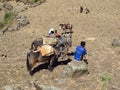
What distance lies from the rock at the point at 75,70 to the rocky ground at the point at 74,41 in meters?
0.20

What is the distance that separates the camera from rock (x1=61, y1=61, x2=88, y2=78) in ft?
44.5

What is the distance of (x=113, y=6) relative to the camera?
29562 millimetres

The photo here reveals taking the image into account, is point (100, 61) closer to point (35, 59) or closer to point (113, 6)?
point (35, 59)

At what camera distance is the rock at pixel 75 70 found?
13578 millimetres

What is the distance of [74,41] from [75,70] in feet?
20.8

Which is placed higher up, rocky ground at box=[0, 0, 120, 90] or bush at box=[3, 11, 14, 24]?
bush at box=[3, 11, 14, 24]

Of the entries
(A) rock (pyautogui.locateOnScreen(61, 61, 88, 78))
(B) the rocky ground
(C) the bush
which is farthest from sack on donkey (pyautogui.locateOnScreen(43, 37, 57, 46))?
(C) the bush

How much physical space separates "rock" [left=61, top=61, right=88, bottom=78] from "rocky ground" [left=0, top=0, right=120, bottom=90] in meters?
0.20

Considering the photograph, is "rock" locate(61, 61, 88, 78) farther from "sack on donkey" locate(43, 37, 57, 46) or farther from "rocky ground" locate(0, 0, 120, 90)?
"sack on donkey" locate(43, 37, 57, 46)

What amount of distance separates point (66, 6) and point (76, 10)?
179cm

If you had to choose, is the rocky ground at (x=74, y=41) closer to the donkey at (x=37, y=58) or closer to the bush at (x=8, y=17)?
the donkey at (x=37, y=58)

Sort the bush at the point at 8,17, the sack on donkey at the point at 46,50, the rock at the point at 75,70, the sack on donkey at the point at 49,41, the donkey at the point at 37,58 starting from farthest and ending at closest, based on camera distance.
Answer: the bush at the point at 8,17, the sack on donkey at the point at 49,41, the donkey at the point at 37,58, the sack on donkey at the point at 46,50, the rock at the point at 75,70

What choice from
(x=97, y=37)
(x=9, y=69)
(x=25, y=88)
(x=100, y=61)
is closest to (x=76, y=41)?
(x=97, y=37)

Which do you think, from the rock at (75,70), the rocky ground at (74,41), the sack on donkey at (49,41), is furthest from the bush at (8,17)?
the rock at (75,70)
